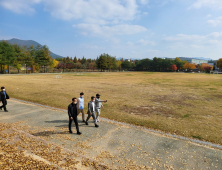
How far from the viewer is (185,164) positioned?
5207 mm

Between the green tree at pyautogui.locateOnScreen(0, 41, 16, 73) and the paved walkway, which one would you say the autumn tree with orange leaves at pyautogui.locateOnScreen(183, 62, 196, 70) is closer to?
the green tree at pyautogui.locateOnScreen(0, 41, 16, 73)

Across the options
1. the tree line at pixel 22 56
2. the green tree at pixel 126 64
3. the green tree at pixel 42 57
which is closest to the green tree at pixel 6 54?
the tree line at pixel 22 56

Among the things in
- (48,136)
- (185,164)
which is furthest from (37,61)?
(185,164)

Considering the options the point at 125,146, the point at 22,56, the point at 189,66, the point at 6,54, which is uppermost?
the point at 22,56

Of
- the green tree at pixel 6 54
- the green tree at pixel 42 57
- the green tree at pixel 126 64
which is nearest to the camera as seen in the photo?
the green tree at pixel 6 54

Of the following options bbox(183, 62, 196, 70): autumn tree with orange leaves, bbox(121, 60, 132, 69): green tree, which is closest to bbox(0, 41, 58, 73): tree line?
bbox(121, 60, 132, 69): green tree

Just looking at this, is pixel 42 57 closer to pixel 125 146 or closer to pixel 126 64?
pixel 125 146

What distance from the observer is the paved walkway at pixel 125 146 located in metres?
5.26

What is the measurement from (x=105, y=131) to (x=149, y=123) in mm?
3018

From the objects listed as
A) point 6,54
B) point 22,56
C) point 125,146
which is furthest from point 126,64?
point 125,146

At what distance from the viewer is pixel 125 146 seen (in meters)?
6.32

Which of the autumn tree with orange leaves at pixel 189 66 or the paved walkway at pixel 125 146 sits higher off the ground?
the autumn tree with orange leaves at pixel 189 66

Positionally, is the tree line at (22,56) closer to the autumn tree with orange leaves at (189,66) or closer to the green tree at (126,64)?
Result: the green tree at (126,64)

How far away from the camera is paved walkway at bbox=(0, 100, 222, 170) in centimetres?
526
